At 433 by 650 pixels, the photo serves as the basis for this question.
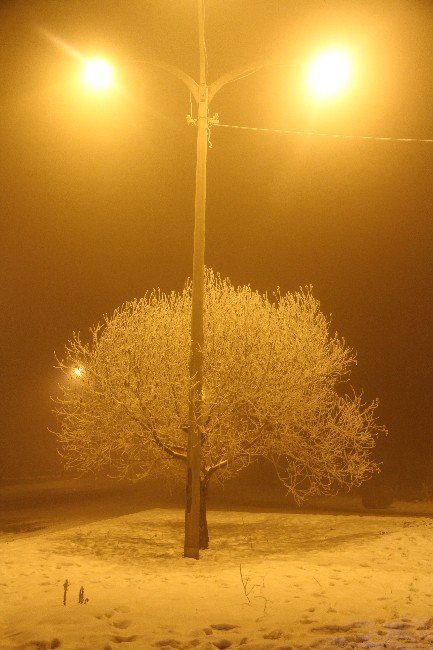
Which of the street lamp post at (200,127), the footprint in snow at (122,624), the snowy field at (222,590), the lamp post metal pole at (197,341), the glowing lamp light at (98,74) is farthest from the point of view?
the glowing lamp light at (98,74)

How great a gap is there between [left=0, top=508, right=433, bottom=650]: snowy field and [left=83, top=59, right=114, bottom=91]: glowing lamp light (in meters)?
Result: 7.74

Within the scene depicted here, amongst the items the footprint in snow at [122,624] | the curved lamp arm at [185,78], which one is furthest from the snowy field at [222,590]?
the curved lamp arm at [185,78]

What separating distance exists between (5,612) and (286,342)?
6904 millimetres

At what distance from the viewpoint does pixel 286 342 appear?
1214 cm

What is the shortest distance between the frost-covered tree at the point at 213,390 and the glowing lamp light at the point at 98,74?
13.6 ft

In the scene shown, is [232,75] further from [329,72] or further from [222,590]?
[222,590]

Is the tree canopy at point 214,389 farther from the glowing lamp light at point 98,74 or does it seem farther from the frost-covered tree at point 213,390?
the glowing lamp light at point 98,74

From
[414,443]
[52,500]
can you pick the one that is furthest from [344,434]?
[414,443]

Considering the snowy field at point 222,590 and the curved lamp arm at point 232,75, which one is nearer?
the snowy field at point 222,590

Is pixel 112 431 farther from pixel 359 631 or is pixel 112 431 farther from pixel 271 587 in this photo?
pixel 359 631

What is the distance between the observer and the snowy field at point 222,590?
5867 millimetres

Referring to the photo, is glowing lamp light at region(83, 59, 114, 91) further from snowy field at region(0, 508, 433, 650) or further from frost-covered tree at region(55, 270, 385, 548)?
snowy field at region(0, 508, 433, 650)

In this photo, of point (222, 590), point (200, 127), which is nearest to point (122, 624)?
point (222, 590)

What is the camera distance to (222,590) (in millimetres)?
7984
